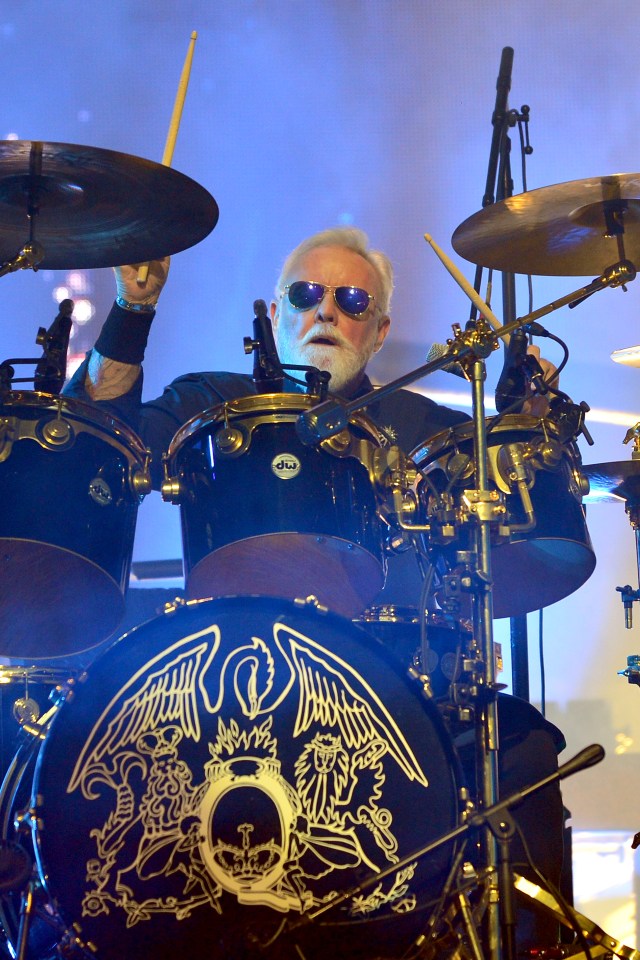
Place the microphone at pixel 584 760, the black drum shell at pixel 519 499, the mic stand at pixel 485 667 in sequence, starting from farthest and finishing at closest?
1. the black drum shell at pixel 519 499
2. the mic stand at pixel 485 667
3. the microphone at pixel 584 760

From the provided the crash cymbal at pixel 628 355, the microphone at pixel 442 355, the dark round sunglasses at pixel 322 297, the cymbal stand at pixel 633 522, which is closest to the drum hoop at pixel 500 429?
the microphone at pixel 442 355

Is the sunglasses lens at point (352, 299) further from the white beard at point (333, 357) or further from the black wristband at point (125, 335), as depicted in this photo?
the black wristband at point (125, 335)

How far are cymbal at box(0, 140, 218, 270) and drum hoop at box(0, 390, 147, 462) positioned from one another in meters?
0.32

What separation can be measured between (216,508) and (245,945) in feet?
2.23

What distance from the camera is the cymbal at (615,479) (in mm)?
2305

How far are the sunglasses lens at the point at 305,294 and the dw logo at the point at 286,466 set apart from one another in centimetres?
93

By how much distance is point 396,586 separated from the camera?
2.38 m

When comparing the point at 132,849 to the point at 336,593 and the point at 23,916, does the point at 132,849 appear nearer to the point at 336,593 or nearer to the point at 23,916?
the point at 23,916

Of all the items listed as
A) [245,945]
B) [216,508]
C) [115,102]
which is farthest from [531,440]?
[115,102]

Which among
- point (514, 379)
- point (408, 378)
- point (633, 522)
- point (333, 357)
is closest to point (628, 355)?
point (633, 522)

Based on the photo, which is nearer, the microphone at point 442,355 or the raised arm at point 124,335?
the microphone at point 442,355

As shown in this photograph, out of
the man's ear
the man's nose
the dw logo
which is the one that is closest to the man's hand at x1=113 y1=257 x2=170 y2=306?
the dw logo

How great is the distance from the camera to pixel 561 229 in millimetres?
2023

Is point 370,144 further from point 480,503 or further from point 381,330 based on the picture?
point 480,503
